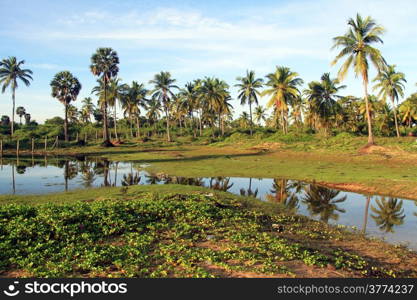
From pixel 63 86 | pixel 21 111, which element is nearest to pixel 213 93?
pixel 63 86

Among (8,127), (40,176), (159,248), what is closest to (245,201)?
(159,248)

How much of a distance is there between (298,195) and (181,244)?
1237 cm

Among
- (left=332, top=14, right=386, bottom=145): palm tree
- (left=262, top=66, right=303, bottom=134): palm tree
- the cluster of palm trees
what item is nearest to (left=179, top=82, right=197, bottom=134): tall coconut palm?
the cluster of palm trees

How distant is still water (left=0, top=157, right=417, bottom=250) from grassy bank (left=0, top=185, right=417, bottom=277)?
194 centimetres

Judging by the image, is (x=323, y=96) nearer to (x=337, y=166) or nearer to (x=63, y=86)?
(x=337, y=166)

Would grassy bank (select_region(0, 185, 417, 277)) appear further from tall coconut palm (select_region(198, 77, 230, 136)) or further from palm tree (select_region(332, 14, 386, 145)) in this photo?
tall coconut palm (select_region(198, 77, 230, 136))

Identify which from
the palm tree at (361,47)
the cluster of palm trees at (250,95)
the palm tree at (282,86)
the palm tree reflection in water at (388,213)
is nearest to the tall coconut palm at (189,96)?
the cluster of palm trees at (250,95)

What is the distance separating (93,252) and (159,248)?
5.81 ft

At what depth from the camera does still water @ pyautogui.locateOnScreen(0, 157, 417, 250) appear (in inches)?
525

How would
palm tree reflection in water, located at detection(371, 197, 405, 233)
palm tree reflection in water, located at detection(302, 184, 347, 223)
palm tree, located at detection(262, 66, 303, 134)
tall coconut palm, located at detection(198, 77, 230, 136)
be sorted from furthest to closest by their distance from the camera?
1. tall coconut palm, located at detection(198, 77, 230, 136)
2. palm tree, located at detection(262, 66, 303, 134)
3. palm tree reflection in water, located at detection(302, 184, 347, 223)
4. palm tree reflection in water, located at detection(371, 197, 405, 233)

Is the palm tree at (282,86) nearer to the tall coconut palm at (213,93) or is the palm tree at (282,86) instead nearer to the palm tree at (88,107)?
the tall coconut palm at (213,93)

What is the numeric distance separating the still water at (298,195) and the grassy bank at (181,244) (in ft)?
6.37

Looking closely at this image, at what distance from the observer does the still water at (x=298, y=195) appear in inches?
525

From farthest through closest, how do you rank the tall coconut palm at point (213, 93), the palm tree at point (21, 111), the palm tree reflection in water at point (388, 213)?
the palm tree at point (21, 111)
the tall coconut palm at point (213, 93)
the palm tree reflection in water at point (388, 213)
